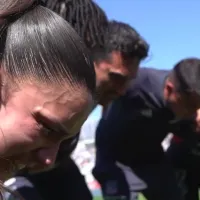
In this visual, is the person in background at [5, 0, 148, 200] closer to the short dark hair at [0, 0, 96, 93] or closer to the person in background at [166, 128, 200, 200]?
the short dark hair at [0, 0, 96, 93]

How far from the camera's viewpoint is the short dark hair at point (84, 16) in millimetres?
1227

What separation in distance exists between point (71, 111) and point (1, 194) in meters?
0.21

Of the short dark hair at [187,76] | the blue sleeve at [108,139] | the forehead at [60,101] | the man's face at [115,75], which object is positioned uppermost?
the forehead at [60,101]

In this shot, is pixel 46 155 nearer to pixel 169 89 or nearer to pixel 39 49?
pixel 39 49

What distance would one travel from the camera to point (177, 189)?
9.20ft

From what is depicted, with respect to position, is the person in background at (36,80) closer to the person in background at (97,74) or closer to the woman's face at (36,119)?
the woman's face at (36,119)

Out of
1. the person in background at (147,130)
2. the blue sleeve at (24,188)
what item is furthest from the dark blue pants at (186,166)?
the blue sleeve at (24,188)

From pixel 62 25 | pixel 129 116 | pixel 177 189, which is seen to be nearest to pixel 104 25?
pixel 62 25

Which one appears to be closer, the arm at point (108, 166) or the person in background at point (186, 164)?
the arm at point (108, 166)

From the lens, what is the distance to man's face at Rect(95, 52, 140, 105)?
2.16 m

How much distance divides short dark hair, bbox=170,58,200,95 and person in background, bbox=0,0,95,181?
1.72m

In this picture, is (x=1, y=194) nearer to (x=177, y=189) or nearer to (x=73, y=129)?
(x=73, y=129)

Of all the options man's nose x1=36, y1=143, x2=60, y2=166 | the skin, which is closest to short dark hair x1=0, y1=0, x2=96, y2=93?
man's nose x1=36, y1=143, x2=60, y2=166

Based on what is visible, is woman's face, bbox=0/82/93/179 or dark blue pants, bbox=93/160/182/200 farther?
dark blue pants, bbox=93/160/182/200
